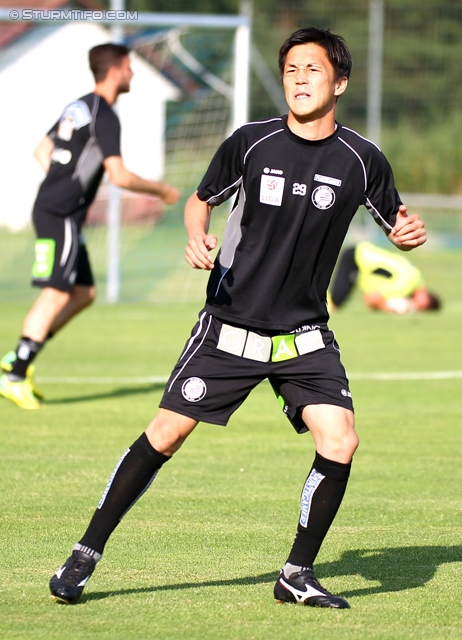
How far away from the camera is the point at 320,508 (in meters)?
4.29

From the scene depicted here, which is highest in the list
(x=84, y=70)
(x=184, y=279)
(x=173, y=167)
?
(x=84, y=70)

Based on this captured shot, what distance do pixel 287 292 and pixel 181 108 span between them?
14.2 metres

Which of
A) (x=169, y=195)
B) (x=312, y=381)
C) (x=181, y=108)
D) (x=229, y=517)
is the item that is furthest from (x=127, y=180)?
(x=181, y=108)

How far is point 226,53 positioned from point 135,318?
194 inches

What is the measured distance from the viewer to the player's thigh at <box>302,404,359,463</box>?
4250 mm

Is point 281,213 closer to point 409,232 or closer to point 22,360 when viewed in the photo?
point 409,232

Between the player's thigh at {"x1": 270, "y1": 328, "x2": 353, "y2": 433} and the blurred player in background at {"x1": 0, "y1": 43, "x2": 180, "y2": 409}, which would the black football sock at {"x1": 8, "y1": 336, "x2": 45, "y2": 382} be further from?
the player's thigh at {"x1": 270, "y1": 328, "x2": 353, "y2": 433}

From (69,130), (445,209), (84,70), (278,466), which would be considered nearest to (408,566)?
(278,466)

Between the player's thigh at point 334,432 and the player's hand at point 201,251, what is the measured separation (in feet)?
2.25

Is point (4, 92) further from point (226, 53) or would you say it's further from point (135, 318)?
point (135, 318)

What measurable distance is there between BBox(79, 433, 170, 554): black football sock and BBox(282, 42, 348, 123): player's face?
1.36 meters

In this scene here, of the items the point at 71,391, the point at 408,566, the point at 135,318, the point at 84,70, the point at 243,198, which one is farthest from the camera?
the point at 84,70

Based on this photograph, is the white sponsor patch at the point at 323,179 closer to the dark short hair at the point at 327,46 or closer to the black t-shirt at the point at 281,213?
the black t-shirt at the point at 281,213

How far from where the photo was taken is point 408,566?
4.74 meters
